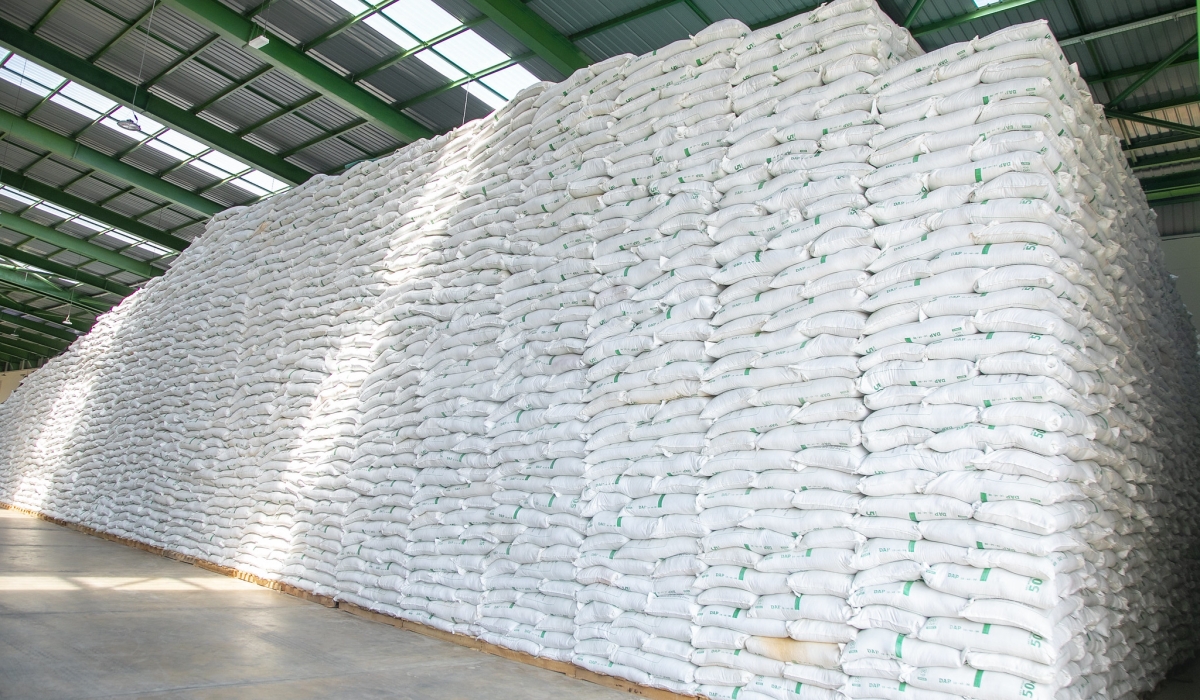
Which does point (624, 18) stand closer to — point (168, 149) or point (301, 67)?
point (301, 67)

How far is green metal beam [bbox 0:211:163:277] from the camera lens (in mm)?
17484

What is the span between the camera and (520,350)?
17.3 ft

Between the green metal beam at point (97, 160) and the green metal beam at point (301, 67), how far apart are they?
548cm

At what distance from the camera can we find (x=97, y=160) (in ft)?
44.5

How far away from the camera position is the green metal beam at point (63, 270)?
794 inches

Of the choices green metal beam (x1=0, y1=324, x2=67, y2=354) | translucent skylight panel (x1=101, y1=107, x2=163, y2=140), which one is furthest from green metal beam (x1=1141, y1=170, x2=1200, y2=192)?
green metal beam (x1=0, y1=324, x2=67, y2=354)

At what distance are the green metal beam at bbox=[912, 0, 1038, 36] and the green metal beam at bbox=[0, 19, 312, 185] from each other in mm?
9357

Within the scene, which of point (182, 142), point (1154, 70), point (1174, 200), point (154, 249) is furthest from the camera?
point (154, 249)

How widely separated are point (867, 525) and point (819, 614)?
42cm

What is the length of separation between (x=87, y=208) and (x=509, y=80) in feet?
37.1

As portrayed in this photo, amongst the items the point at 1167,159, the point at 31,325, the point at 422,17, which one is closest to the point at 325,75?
the point at 422,17

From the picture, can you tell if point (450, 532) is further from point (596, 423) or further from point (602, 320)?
point (602, 320)

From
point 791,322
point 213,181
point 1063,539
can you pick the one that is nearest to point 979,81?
point 791,322

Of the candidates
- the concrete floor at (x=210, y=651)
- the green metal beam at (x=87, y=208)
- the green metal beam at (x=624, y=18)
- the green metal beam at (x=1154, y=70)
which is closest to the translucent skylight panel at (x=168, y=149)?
the green metal beam at (x=87, y=208)
